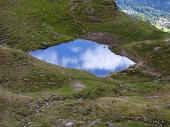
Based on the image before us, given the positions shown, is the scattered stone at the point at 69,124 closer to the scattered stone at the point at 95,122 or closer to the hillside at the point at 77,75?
the hillside at the point at 77,75

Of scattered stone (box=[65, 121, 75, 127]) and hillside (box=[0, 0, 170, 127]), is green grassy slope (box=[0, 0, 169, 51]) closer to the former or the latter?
hillside (box=[0, 0, 170, 127])

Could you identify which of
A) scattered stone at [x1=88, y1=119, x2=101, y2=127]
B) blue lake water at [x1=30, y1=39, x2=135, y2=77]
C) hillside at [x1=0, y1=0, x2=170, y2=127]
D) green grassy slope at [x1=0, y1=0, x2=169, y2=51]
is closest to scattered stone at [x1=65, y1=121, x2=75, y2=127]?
hillside at [x1=0, y1=0, x2=170, y2=127]

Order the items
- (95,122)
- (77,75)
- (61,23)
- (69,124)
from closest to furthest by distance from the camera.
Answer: (95,122)
(69,124)
(77,75)
(61,23)

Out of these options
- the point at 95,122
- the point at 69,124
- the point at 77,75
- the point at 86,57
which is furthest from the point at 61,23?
the point at 95,122

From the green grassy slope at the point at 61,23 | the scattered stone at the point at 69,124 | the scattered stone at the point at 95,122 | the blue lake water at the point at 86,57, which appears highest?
the scattered stone at the point at 95,122

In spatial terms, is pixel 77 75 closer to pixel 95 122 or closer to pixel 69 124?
pixel 69 124

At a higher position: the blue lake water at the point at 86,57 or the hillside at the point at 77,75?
the hillside at the point at 77,75

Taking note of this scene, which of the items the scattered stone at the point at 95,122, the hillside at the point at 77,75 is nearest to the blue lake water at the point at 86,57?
the hillside at the point at 77,75
